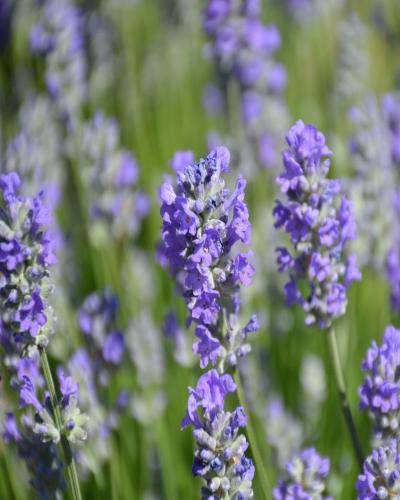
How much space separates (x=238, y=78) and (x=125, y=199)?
0.81m

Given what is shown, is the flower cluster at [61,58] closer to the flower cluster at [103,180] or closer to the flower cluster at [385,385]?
the flower cluster at [103,180]

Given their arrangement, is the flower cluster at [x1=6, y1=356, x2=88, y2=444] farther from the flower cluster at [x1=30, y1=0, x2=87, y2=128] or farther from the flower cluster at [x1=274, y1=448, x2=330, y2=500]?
the flower cluster at [x1=30, y1=0, x2=87, y2=128]

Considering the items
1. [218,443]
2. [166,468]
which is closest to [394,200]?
[166,468]

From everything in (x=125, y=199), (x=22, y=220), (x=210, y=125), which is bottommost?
(x=22, y=220)

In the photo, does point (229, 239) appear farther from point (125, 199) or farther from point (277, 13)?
point (277, 13)

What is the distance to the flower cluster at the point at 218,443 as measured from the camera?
1439mm

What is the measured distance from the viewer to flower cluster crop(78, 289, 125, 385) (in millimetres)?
2424

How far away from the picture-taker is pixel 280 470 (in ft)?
8.16

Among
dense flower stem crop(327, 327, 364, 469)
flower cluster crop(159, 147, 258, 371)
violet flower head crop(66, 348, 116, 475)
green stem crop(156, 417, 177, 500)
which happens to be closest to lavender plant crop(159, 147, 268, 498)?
flower cluster crop(159, 147, 258, 371)

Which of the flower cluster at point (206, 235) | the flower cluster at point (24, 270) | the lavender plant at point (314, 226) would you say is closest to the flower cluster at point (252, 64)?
the lavender plant at point (314, 226)

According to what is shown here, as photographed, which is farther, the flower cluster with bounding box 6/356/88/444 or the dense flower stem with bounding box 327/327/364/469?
the dense flower stem with bounding box 327/327/364/469

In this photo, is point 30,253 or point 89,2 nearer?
point 30,253

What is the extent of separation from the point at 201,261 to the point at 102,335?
1100 millimetres

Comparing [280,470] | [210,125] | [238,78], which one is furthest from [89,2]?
[280,470]
